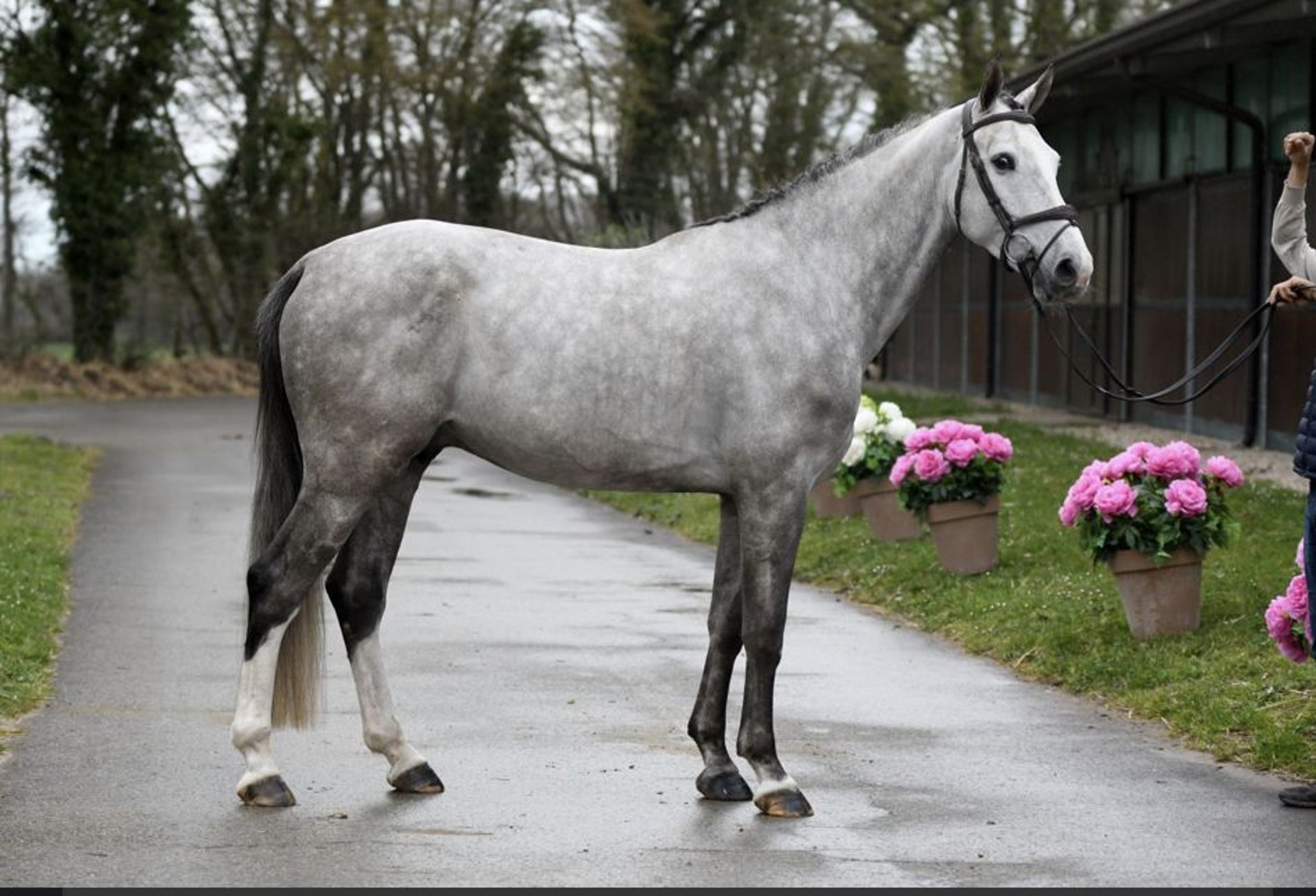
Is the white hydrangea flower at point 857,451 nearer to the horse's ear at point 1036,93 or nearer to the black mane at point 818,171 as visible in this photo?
the black mane at point 818,171

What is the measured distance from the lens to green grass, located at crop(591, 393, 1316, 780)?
7.96 metres

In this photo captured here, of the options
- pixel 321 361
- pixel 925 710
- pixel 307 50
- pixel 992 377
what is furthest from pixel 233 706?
pixel 307 50

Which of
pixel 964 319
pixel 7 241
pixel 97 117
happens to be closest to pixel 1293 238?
pixel 964 319

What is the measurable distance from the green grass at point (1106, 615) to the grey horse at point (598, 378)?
2.15 metres

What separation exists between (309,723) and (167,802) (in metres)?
0.55

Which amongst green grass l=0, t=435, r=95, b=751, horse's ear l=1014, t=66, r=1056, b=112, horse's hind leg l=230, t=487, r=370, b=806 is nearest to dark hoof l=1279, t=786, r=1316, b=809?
horse's ear l=1014, t=66, r=1056, b=112

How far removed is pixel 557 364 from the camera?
Answer: 6602mm

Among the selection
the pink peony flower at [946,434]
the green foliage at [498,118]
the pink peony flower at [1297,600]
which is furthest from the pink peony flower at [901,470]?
the green foliage at [498,118]

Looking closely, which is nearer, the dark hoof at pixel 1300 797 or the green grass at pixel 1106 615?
the dark hoof at pixel 1300 797

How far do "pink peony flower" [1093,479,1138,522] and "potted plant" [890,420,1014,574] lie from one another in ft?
8.62

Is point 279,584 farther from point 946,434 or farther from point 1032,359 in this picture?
point 1032,359

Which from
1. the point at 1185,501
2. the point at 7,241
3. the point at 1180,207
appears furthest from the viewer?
the point at 7,241

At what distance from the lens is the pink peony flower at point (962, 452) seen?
12.0 metres

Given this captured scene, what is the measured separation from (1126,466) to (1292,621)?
213 cm
